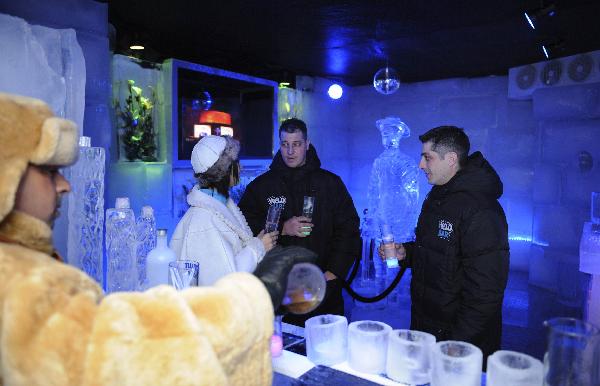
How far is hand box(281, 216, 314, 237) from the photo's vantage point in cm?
297

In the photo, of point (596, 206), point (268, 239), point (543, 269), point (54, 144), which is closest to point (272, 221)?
point (268, 239)

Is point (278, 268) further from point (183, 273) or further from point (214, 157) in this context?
point (214, 157)

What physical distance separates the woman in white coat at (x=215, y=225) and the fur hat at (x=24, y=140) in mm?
1282

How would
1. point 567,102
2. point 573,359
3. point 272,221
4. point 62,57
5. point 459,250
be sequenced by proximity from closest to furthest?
point 573,359 < point 459,250 < point 272,221 < point 62,57 < point 567,102

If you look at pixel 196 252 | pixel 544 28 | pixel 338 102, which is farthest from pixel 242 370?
pixel 338 102

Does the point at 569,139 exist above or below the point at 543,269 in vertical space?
above

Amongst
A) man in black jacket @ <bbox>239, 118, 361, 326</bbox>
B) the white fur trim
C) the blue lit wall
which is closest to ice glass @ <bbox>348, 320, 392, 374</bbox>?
the white fur trim

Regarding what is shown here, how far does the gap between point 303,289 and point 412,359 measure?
0.42 m

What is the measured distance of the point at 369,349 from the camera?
1523 millimetres

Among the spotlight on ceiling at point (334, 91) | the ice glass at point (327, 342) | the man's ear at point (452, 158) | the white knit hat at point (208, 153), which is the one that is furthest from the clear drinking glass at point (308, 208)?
the spotlight on ceiling at point (334, 91)

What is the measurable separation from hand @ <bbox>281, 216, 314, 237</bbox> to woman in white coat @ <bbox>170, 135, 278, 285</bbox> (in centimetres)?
42

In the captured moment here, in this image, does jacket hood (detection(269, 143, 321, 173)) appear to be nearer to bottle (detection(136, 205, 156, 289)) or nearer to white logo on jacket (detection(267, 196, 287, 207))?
white logo on jacket (detection(267, 196, 287, 207))

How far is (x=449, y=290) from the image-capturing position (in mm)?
2457

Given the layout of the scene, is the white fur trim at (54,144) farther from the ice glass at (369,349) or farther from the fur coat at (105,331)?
the ice glass at (369,349)
